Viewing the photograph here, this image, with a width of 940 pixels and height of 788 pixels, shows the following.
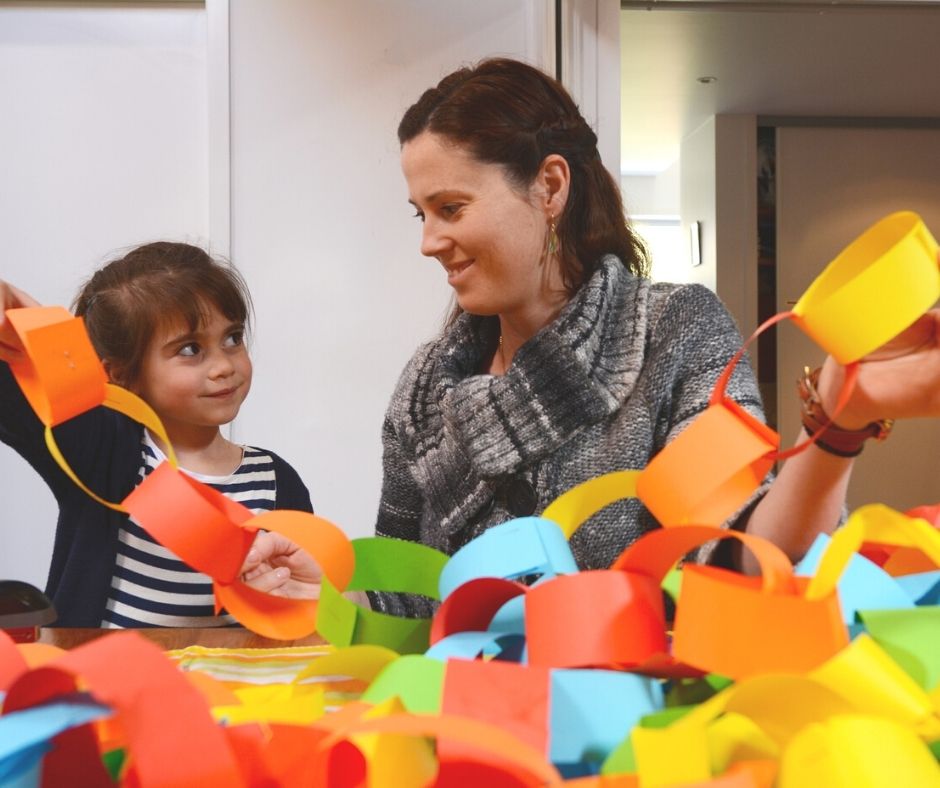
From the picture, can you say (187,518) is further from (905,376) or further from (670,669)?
(905,376)

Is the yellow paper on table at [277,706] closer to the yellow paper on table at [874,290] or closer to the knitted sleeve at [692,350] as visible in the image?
the yellow paper on table at [874,290]

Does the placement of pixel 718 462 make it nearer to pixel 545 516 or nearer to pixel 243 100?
pixel 545 516

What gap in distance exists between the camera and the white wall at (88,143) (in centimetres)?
237

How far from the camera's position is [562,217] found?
1.27 meters

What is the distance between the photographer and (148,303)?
1298mm

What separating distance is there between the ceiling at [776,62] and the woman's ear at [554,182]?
2187mm

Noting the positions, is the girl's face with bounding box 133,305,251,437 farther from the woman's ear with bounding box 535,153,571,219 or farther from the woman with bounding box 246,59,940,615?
the woman's ear with bounding box 535,153,571,219

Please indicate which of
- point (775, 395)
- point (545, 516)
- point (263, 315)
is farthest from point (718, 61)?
point (545, 516)

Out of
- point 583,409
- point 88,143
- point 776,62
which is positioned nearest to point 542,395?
point 583,409

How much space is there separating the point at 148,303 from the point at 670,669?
1.07m

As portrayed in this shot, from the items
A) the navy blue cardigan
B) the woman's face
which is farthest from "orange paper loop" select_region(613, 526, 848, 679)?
the navy blue cardigan

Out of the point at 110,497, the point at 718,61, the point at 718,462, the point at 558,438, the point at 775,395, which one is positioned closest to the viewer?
the point at 718,462

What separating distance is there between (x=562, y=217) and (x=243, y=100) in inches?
50.5

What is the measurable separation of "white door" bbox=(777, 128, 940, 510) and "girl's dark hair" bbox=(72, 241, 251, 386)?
15.0ft
